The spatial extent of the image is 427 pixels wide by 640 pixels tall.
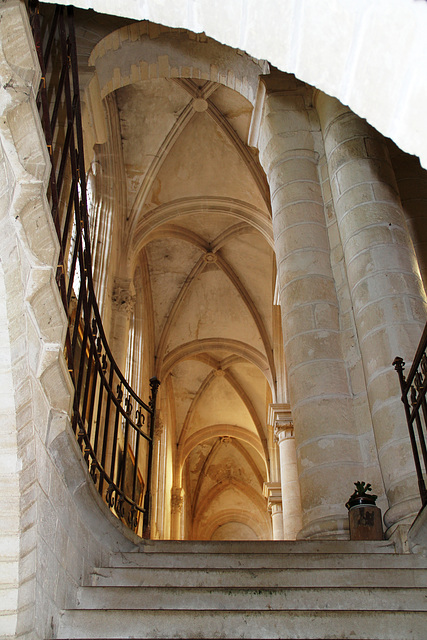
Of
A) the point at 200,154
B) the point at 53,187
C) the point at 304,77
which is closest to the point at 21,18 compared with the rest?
the point at 53,187

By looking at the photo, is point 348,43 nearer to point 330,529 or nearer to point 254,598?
point 254,598

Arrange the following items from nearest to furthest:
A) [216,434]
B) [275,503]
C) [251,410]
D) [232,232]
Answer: [232,232]
[275,503]
[251,410]
[216,434]

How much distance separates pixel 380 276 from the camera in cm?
516

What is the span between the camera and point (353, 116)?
6273mm

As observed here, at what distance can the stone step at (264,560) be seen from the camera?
3273mm

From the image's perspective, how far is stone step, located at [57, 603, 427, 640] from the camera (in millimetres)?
2391

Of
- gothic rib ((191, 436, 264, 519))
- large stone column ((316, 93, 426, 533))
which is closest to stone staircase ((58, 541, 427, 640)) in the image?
large stone column ((316, 93, 426, 533))

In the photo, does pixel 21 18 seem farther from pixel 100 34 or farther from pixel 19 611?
pixel 100 34

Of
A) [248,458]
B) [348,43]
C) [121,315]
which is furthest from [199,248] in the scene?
[348,43]

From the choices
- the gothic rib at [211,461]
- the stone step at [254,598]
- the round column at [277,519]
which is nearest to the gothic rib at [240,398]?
the round column at [277,519]

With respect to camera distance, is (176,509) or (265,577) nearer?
(265,577)

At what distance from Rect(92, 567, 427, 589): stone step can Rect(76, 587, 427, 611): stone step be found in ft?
0.70

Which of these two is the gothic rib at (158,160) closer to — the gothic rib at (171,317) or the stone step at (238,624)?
the gothic rib at (171,317)

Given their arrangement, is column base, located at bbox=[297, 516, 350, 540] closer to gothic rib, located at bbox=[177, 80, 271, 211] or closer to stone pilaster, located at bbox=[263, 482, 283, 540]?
gothic rib, located at bbox=[177, 80, 271, 211]
